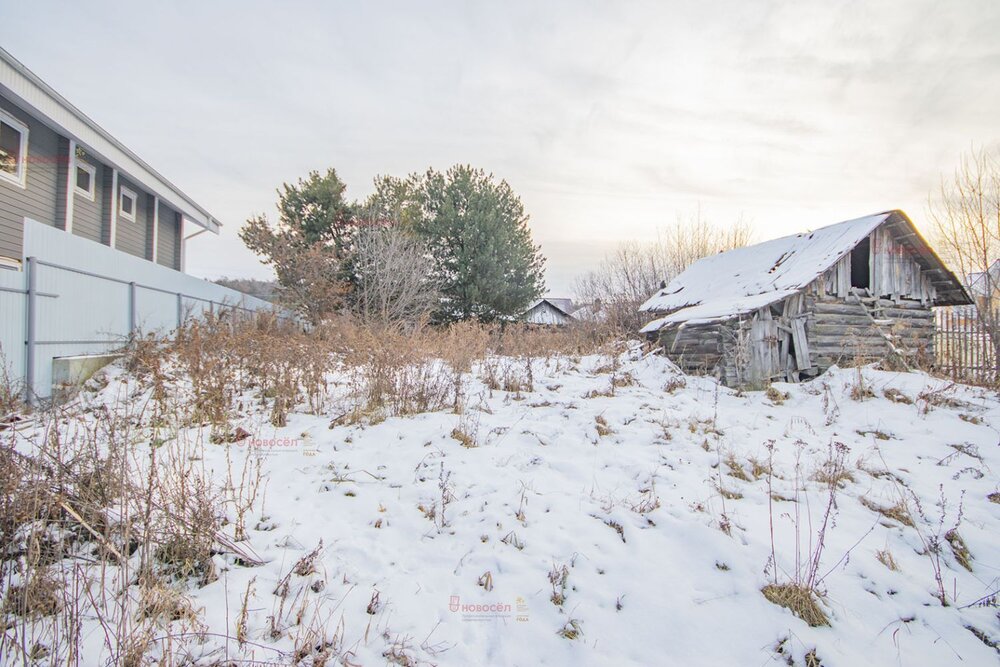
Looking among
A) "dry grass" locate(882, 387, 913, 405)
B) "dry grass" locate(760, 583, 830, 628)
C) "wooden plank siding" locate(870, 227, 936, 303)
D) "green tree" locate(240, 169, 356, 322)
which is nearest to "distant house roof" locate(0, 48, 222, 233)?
"green tree" locate(240, 169, 356, 322)

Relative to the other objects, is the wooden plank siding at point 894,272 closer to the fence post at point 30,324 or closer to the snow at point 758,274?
the snow at point 758,274

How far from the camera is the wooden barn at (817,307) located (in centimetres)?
841

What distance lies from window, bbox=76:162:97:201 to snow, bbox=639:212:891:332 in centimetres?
1384

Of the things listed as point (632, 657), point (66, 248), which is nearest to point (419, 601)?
point (632, 657)

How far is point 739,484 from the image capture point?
382cm

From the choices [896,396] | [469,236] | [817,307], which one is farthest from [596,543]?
[469,236]

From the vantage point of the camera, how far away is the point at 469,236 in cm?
1905

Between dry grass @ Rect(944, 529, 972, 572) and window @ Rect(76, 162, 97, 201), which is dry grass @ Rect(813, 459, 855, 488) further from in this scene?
window @ Rect(76, 162, 97, 201)

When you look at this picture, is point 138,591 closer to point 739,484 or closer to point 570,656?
point 570,656

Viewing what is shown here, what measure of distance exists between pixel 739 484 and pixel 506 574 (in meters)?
2.38

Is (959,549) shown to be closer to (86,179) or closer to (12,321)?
(12,321)

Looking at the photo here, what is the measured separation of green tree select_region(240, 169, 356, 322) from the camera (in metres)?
14.8

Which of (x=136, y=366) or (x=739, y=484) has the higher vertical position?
(x=136, y=366)

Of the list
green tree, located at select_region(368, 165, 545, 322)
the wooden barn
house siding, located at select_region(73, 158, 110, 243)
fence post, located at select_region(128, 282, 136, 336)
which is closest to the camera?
fence post, located at select_region(128, 282, 136, 336)
